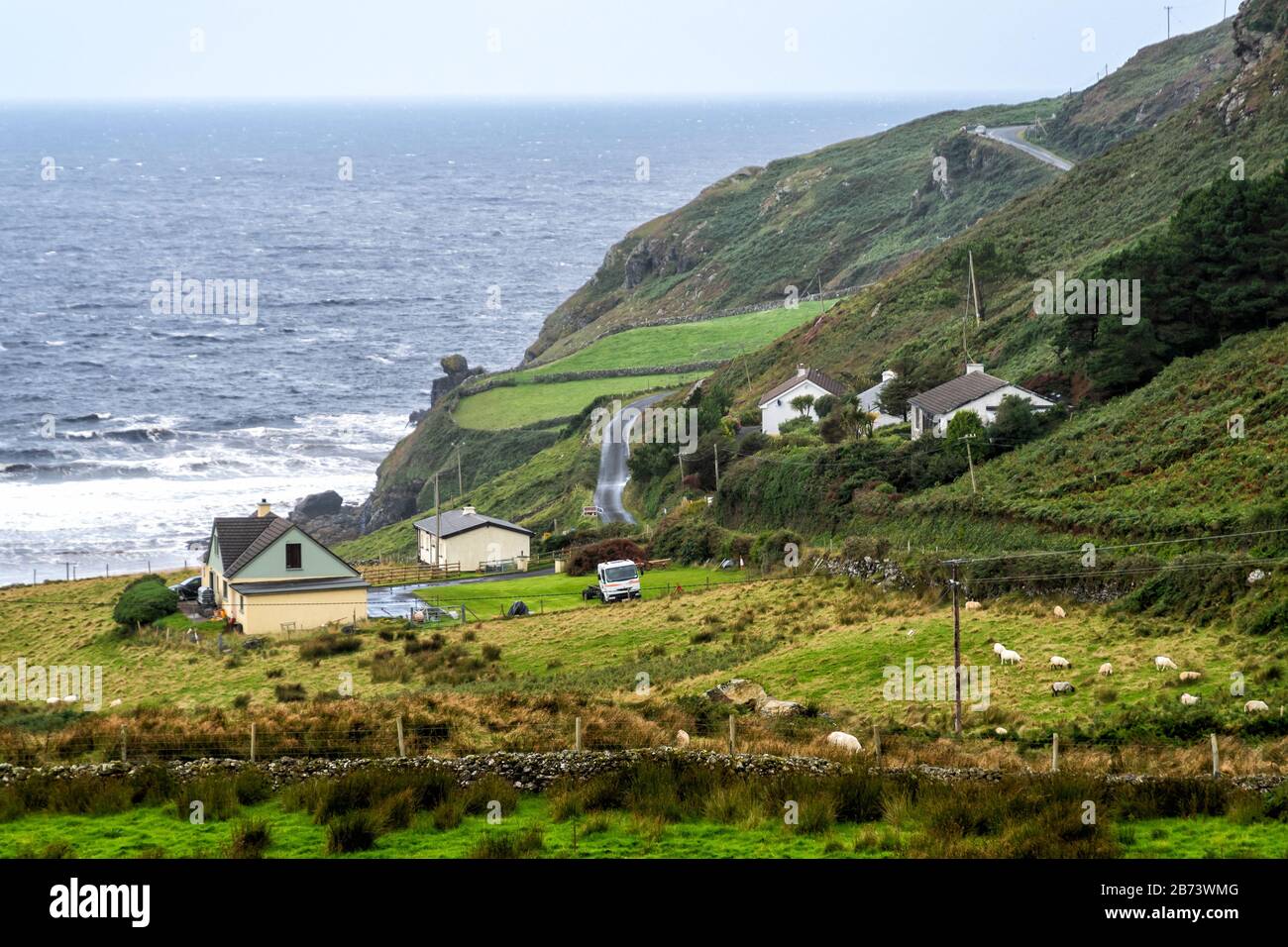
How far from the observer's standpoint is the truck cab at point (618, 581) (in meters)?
51.5

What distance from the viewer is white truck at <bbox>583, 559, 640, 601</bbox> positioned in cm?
5153

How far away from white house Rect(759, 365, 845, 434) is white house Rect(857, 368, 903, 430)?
1606 millimetres

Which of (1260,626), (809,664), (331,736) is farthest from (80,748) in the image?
(1260,626)

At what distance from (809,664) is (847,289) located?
98.7m

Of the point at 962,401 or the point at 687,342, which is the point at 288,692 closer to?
the point at 962,401

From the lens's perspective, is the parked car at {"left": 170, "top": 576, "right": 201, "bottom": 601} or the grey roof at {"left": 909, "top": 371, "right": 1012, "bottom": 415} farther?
the grey roof at {"left": 909, "top": 371, "right": 1012, "bottom": 415}

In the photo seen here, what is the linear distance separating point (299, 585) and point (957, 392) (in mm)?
30764

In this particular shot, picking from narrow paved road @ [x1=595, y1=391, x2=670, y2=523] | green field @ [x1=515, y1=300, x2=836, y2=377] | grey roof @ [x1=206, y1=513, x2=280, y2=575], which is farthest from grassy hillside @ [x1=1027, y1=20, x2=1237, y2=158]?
grey roof @ [x1=206, y1=513, x2=280, y2=575]

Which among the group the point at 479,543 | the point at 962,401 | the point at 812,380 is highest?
the point at 812,380

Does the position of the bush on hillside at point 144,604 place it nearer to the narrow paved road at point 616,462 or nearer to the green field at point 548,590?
the green field at point 548,590

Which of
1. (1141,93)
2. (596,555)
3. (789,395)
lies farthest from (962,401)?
(1141,93)

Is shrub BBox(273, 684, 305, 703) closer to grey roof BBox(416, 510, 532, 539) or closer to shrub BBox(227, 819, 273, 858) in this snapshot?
shrub BBox(227, 819, 273, 858)

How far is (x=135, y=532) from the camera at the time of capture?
90375 mm

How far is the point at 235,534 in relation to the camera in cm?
5453
